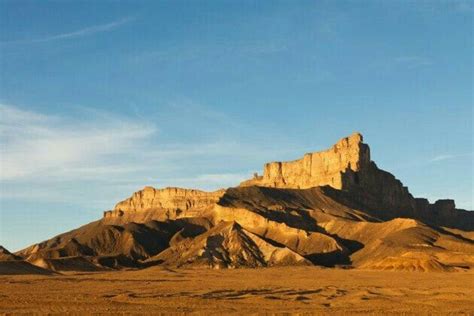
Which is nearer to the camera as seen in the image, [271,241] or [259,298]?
[259,298]

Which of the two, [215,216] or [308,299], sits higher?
[215,216]

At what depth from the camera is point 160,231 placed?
573 ft

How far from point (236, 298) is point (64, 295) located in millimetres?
14367

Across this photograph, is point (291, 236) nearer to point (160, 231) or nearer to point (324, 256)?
point (324, 256)

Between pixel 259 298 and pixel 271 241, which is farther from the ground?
pixel 271 241

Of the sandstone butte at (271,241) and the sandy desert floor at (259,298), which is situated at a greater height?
the sandstone butte at (271,241)

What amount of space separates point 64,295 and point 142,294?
663 centimetres

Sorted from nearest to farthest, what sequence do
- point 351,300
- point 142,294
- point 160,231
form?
1. point 351,300
2. point 142,294
3. point 160,231

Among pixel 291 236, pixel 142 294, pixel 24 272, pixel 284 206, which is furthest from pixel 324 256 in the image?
pixel 142 294

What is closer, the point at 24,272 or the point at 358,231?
the point at 24,272

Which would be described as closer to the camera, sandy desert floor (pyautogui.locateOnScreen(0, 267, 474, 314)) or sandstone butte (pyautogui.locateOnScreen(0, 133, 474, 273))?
sandy desert floor (pyautogui.locateOnScreen(0, 267, 474, 314))

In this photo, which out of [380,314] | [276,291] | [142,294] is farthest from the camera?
[276,291]

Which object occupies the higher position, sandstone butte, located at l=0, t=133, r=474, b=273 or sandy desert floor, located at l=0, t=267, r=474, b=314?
sandstone butte, located at l=0, t=133, r=474, b=273

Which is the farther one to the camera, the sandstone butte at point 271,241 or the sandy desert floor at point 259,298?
the sandstone butte at point 271,241
